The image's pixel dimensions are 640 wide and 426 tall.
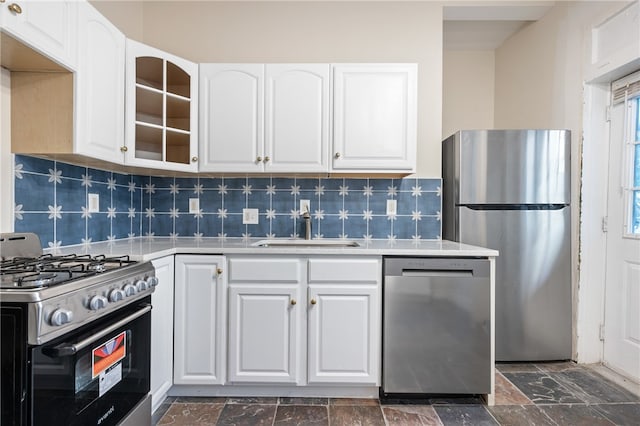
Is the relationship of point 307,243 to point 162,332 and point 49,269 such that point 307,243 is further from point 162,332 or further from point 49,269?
point 49,269

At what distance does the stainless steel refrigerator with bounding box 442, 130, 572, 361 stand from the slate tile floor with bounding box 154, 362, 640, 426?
15.6 inches

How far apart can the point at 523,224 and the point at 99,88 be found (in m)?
2.79

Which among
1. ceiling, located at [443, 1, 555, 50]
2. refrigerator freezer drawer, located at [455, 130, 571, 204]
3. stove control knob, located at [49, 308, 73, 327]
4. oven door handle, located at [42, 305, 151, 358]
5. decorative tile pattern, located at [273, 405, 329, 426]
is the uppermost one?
ceiling, located at [443, 1, 555, 50]

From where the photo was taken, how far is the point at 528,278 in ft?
7.98

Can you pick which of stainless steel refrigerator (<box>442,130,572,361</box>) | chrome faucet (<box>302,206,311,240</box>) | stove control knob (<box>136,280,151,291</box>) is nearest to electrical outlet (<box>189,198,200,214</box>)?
chrome faucet (<box>302,206,311,240</box>)

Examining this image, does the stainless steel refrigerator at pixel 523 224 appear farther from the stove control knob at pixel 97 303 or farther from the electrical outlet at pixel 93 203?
the electrical outlet at pixel 93 203

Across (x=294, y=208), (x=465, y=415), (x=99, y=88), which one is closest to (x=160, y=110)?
(x=99, y=88)

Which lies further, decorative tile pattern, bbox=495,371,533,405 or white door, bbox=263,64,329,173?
white door, bbox=263,64,329,173

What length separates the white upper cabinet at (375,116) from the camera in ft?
7.17

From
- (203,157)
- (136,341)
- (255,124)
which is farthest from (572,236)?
(136,341)

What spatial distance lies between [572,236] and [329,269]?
1.90 meters

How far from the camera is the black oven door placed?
102cm

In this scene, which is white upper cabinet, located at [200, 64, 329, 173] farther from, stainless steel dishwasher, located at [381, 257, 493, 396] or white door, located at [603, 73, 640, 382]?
white door, located at [603, 73, 640, 382]

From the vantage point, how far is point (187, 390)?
6.49 feet
